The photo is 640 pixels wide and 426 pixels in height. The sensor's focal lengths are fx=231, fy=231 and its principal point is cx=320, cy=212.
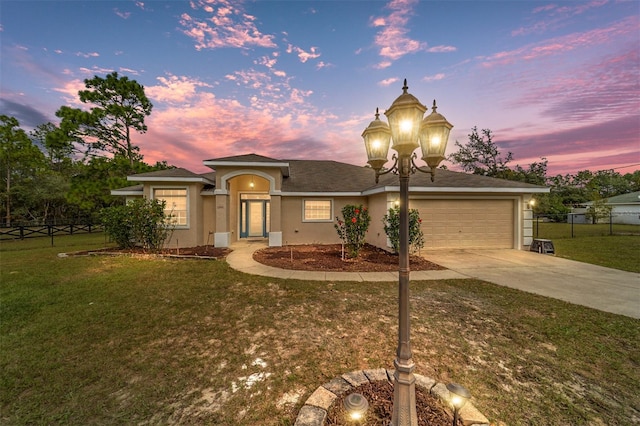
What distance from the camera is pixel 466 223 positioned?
10.2m

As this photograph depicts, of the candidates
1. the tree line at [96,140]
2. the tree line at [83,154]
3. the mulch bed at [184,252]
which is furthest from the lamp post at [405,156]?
the tree line at [83,154]

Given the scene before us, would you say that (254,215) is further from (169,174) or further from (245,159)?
(169,174)

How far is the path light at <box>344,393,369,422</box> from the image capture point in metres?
1.84

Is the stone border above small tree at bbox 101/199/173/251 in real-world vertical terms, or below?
below

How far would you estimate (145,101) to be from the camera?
1919 cm

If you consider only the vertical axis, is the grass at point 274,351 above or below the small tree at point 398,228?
below

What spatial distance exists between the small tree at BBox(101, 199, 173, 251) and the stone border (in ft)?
32.5

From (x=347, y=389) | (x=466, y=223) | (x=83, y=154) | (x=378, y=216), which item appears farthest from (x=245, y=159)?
(x=83, y=154)

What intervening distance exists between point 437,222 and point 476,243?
2.04m

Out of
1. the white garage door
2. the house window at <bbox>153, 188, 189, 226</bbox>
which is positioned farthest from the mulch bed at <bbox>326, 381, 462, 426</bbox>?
the house window at <bbox>153, 188, 189, 226</bbox>

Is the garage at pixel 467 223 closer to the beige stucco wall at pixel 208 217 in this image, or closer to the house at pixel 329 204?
the house at pixel 329 204

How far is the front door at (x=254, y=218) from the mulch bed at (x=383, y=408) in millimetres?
11910

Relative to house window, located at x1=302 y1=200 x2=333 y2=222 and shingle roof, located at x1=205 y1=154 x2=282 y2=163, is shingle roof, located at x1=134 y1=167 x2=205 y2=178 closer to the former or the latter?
shingle roof, located at x1=205 y1=154 x2=282 y2=163

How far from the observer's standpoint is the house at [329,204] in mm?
10008
